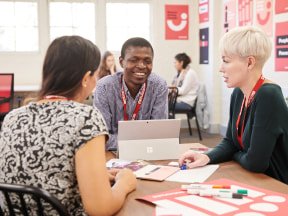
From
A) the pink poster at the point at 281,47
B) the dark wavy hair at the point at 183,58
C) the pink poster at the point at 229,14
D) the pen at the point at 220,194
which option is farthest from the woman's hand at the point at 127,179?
the dark wavy hair at the point at 183,58

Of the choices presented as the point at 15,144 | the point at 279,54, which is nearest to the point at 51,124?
the point at 15,144

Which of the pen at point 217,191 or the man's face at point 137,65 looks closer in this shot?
the pen at point 217,191

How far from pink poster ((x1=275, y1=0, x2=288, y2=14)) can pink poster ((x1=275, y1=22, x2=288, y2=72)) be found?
0.46 ft

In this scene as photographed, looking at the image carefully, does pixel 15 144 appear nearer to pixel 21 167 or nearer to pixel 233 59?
pixel 21 167

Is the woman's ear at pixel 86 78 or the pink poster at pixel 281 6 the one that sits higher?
the pink poster at pixel 281 6

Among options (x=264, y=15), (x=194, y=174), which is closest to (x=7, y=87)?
(x=264, y=15)

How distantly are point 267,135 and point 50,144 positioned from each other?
92cm

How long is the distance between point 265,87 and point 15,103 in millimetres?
5099

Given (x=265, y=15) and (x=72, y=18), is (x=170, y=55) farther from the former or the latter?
(x=265, y=15)

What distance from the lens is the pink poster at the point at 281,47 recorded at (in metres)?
4.32

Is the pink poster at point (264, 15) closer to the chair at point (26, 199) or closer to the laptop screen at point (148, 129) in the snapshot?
the laptop screen at point (148, 129)

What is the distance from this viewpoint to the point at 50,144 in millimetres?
1163

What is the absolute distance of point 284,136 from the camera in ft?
5.56

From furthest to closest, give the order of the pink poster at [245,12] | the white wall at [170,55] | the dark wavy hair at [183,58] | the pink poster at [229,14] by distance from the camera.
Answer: the dark wavy hair at [183,58] → the white wall at [170,55] → the pink poster at [229,14] → the pink poster at [245,12]
